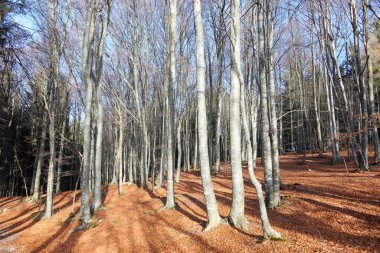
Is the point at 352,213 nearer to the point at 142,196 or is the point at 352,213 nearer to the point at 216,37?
the point at 142,196

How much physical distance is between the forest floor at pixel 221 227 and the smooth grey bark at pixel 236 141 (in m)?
0.36

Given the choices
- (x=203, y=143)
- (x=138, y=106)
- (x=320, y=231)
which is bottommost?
(x=320, y=231)

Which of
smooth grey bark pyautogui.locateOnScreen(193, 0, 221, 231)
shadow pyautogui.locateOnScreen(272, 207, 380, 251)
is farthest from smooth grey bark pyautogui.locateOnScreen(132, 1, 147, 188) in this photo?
shadow pyautogui.locateOnScreen(272, 207, 380, 251)

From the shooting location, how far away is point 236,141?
23.2 feet

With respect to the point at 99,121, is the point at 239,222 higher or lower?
lower

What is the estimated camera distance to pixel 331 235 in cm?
566

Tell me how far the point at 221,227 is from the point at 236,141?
230 centimetres

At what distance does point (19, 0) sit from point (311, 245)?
9044 mm

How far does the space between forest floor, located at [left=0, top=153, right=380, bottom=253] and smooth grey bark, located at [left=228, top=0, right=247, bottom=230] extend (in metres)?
0.36

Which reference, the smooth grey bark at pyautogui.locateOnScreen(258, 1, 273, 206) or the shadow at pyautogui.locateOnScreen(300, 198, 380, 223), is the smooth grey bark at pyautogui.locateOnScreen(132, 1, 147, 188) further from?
the shadow at pyautogui.locateOnScreen(300, 198, 380, 223)

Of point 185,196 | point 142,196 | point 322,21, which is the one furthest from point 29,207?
point 322,21

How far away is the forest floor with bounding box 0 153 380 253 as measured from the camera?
18.3 ft

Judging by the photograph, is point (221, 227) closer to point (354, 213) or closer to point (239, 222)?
point (239, 222)

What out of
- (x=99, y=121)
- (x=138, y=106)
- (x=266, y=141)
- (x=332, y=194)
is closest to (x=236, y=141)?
(x=266, y=141)
